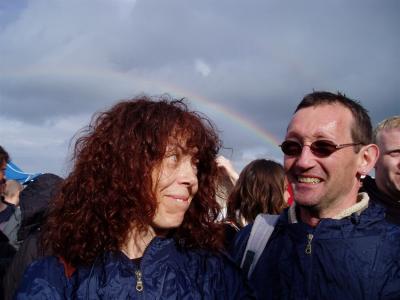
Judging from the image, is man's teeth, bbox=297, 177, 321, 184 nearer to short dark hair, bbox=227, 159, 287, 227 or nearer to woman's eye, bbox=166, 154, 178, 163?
woman's eye, bbox=166, 154, 178, 163

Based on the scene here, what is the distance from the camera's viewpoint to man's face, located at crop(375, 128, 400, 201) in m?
3.49

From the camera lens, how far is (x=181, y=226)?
90.6 inches

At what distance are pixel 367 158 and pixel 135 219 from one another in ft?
4.23

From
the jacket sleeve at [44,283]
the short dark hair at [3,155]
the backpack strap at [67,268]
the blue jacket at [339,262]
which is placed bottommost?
the jacket sleeve at [44,283]

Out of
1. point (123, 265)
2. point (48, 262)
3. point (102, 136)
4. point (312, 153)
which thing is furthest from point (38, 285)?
point (312, 153)

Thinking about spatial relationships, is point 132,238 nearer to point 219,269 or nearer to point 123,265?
point 123,265

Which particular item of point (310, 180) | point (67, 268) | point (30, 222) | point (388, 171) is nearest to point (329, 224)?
point (310, 180)

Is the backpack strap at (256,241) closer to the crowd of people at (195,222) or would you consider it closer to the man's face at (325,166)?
the crowd of people at (195,222)

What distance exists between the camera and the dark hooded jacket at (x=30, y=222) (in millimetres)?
3033

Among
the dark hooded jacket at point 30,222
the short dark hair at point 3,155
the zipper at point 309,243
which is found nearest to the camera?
the zipper at point 309,243

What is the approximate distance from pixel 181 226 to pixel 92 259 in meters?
0.48

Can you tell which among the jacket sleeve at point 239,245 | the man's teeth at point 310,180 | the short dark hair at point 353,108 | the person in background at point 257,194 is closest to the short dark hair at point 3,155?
the person in background at point 257,194

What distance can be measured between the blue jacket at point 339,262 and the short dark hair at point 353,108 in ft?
1.25

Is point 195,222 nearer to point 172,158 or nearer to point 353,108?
point 172,158
